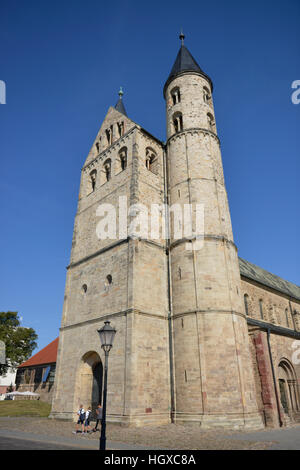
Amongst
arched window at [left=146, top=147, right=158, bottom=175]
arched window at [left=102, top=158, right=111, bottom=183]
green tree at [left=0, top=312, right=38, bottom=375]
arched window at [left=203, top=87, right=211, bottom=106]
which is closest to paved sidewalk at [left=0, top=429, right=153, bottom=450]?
arched window at [left=146, top=147, right=158, bottom=175]

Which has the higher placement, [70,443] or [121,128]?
[121,128]

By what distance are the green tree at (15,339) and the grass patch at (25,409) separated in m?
13.2

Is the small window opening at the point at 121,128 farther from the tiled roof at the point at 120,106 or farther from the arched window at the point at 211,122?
the tiled roof at the point at 120,106

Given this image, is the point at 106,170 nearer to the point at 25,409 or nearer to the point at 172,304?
the point at 172,304

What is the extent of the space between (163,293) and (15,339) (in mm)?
29822

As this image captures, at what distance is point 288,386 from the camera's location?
22.8 metres

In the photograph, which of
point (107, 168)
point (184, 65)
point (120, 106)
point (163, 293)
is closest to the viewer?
point (163, 293)

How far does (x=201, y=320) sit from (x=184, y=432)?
5.56 meters

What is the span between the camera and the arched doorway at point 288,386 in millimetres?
21750

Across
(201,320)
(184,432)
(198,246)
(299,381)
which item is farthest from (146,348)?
(299,381)

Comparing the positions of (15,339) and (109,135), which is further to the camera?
(15,339)

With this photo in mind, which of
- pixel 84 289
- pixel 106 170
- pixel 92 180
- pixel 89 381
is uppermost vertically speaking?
pixel 106 170

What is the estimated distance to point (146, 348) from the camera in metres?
17.7

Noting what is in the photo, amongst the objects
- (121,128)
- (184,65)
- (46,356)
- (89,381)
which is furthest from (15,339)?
(184,65)
